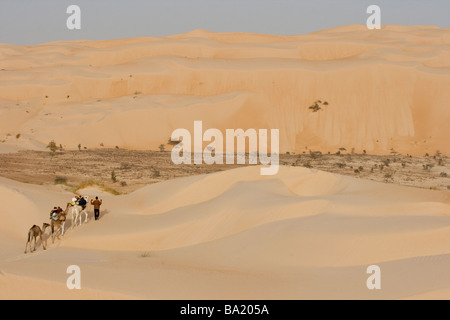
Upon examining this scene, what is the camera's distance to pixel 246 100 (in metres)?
48.7

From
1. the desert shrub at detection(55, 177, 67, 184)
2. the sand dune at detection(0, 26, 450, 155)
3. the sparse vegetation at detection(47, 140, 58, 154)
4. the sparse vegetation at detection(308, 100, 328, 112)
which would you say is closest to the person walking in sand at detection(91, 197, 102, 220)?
the desert shrub at detection(55, 177, 67, 184)

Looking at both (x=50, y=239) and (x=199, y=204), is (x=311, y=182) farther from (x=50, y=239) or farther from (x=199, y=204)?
(x=50, y=239)

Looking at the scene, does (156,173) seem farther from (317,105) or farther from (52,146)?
(317,105)

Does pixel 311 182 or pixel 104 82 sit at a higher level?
pixel 104 82

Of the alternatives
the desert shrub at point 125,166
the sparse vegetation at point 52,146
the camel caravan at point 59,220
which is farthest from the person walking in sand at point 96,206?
the sparse vegetation at point 52,146

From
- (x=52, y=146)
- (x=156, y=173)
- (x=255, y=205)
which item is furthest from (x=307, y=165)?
(x=255, y=205)

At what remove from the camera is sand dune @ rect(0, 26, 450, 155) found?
4375cm

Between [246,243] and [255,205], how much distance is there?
3061 mm

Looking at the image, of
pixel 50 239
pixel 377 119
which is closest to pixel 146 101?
pixel 377 119

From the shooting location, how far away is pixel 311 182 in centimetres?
1970

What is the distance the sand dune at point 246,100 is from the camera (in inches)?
1722

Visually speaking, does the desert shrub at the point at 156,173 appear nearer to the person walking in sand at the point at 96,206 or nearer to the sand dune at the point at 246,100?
the sand dune at the point at 246,100

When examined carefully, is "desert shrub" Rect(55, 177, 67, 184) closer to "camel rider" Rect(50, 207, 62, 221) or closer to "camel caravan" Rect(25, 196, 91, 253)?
"camel caravan" Rect(25, 196, 91, 253)

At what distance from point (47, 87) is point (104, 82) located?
16.8 feet
